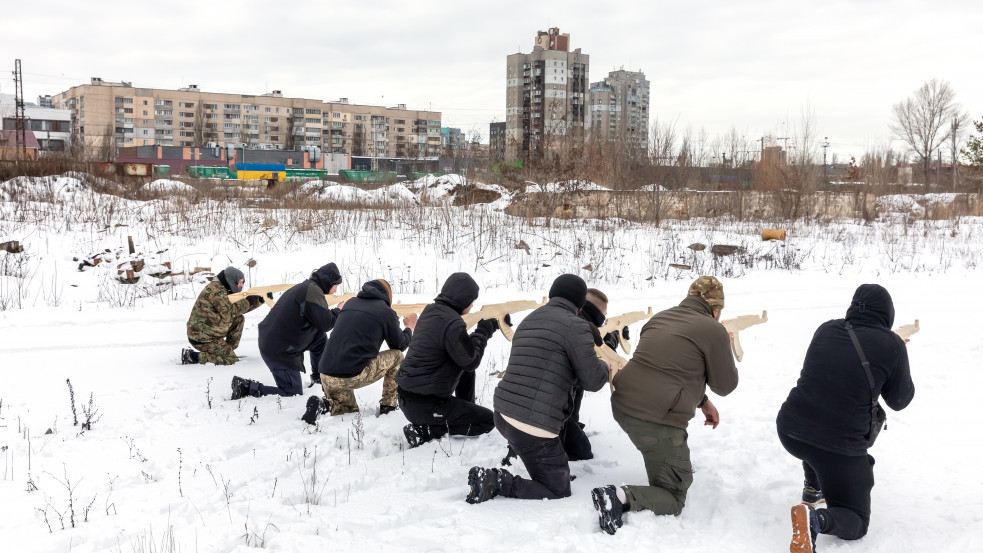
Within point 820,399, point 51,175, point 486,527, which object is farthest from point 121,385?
point 51,175

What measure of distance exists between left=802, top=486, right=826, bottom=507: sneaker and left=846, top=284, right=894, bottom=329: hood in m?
0.97

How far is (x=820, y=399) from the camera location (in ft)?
10.5

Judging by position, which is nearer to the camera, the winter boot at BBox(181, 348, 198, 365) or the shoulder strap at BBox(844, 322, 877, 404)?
the shoulder strap at BBox(844, 322, 877, 404)

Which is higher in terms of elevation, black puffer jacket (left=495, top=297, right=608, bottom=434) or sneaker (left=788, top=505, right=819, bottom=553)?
black puffer jacket (left=495, top=297, right=608, bottom=434)

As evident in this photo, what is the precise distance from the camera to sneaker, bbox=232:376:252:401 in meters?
5.61

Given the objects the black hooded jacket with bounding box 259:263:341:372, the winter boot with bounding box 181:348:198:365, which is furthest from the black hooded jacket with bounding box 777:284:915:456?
the winter boot with bounding box 181:348:198:365

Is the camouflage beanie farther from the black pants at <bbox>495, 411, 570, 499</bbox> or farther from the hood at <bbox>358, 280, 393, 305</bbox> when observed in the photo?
the hood at <bbox>358, 280, 393, 305</bbox>

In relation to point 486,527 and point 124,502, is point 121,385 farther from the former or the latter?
point 486,527

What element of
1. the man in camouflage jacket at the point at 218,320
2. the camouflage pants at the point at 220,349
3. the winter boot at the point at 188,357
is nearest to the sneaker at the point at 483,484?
the man in camouflage jacket at the point at 218,320

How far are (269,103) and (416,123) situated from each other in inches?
884

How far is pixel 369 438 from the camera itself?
182 inches

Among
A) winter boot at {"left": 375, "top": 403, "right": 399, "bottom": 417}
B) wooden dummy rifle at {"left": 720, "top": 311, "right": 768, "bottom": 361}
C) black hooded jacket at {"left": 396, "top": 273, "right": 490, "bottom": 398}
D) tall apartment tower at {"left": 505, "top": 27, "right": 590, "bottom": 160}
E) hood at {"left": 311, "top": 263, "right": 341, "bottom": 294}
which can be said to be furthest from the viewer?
tall apartment tower at {"left": 505, "top": 27, "right": 590, "bottom": 160}

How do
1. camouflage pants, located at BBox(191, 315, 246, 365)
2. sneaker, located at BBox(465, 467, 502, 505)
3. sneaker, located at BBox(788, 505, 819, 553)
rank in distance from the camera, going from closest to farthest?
sneaker, located at BBox(788, 505, 819, 553), sneaker, located at BBox(465, 467, 502, 505), camouflage pants, located at BBox(191, 315, 246, 365)

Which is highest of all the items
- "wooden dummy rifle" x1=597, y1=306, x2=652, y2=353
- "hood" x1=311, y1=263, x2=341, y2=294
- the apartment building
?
the apartment building
